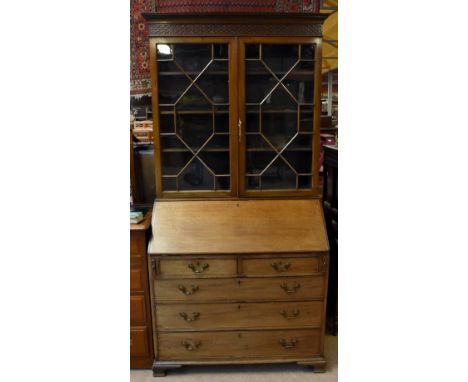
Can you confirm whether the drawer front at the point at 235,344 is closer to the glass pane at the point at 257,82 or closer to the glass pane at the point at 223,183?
the glass pane at the point at 223,183

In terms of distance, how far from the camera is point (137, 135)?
86.2 inches

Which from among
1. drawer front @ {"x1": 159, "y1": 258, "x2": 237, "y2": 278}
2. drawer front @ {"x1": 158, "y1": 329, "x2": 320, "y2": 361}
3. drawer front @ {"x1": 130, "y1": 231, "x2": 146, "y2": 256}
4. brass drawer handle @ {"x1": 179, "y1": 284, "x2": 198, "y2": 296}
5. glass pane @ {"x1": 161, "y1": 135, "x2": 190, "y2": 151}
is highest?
glass pane @ {"x1": 161, "y1": 135, "x2": 190, "y2": 151}

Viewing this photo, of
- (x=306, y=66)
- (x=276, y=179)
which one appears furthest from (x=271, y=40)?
(x=276, y=179)

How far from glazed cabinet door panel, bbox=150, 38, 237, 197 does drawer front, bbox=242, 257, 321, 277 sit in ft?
1.23

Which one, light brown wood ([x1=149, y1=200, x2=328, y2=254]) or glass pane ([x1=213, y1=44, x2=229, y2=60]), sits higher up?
glass pane ([x1=213, y1=44, x2=229, y2=60])

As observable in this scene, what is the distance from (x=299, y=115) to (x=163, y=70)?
0.70 meters

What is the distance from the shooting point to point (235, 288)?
5.48 ft

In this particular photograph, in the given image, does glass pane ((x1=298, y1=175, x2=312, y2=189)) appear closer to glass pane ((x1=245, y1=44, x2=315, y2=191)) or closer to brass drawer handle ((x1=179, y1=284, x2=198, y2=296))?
glass pane ((x1=245, y1=44, x2=315, y2=191))

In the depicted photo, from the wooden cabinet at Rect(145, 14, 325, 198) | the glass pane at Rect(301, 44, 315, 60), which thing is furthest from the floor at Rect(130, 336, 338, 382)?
the glass pane at Rect(301, 44, 315, 60)

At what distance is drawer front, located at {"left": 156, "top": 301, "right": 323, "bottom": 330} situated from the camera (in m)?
1.69

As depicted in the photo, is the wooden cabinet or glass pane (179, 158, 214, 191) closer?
the wooden cabinet

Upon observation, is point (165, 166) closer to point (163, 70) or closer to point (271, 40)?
point (163, 70)

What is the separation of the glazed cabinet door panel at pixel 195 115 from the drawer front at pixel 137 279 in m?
0.41

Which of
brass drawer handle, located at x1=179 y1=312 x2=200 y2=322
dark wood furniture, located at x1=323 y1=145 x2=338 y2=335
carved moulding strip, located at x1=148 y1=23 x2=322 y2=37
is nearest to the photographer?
carved moulding strip, located at x1=148 y1=23 x2=322 y2=37
